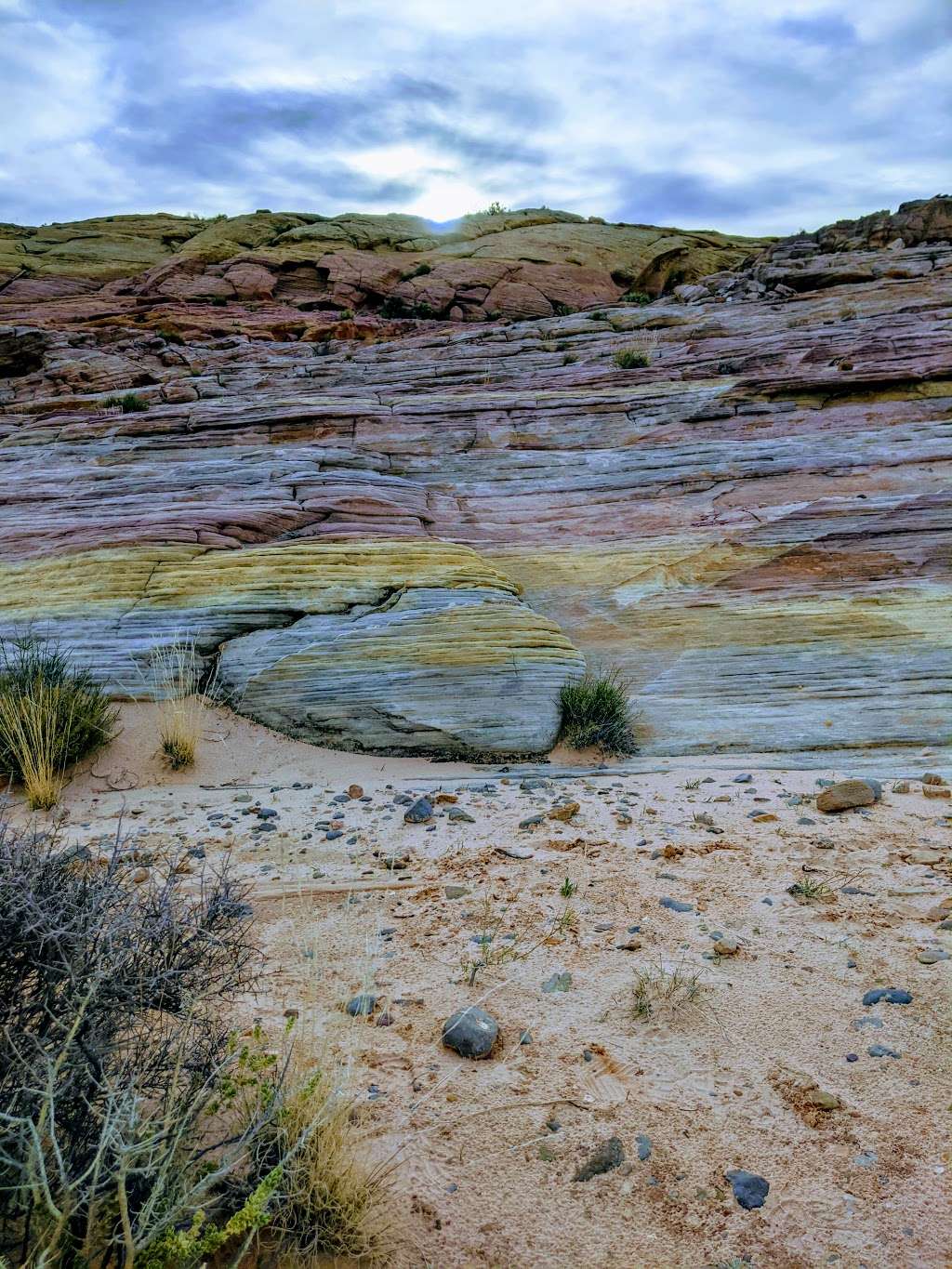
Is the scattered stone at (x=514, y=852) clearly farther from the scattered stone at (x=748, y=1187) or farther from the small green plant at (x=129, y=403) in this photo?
the small green plant at (x=129, y=403)

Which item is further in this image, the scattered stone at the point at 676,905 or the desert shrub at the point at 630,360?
the desert shrub at the point at 630,360

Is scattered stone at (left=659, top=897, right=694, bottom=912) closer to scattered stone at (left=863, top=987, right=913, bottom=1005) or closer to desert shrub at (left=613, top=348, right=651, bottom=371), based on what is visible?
scattered stone at (left=863, top=987, right=913, bottom=1005)

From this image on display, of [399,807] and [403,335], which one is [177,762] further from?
[403,335]

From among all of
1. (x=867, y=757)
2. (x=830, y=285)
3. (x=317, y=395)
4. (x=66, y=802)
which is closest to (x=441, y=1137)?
(x=66, y=802)

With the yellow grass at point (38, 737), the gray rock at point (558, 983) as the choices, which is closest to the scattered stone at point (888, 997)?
the gray rock at point (558, 983)

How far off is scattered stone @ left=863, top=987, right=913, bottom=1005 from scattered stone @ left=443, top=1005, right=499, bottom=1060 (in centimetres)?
155

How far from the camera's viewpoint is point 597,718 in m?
7.23

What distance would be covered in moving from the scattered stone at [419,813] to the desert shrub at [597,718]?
2010 mm

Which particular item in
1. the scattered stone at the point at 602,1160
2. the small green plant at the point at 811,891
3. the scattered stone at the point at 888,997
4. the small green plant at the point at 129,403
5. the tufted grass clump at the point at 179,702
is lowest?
the small green plant at the point at 811,891

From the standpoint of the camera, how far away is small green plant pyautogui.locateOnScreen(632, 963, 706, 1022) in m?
3.12

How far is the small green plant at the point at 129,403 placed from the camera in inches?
564

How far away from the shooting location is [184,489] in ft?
34.9

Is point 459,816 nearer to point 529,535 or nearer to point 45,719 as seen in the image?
point 45,719

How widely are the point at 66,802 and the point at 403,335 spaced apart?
21497mm
